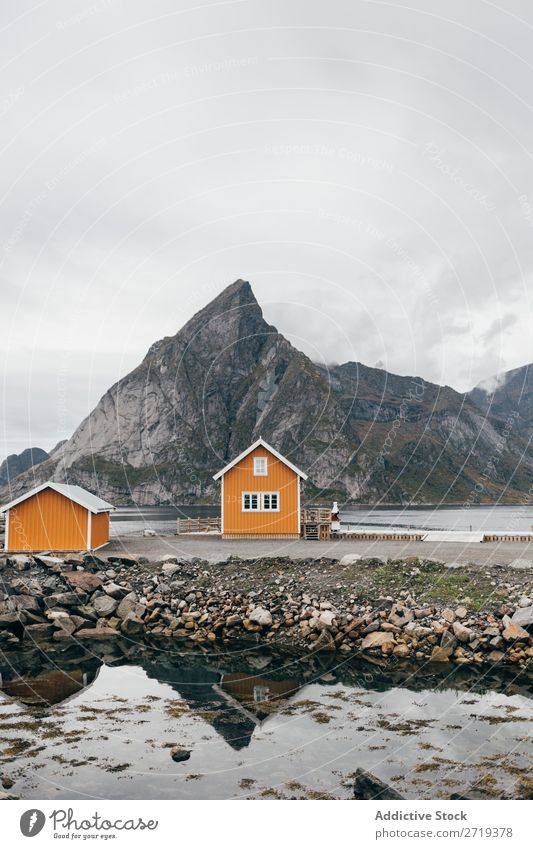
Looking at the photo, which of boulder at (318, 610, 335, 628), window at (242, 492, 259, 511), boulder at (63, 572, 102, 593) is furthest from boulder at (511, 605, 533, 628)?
window at (242, 492, 259, 511)

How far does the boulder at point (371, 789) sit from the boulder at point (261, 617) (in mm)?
12630

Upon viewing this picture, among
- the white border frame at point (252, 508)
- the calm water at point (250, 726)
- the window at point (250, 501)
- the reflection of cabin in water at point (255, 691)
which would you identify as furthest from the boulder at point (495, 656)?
the window at point (250, 501)

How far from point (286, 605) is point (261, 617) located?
1335 millimetres

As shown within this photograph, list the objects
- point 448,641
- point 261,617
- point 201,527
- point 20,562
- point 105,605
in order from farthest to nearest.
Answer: point 201,527 → point 20,562 → point 105,605 → point 261,617 → point 448,641

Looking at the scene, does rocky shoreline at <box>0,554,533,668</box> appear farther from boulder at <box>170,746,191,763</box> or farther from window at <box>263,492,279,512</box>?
window at <box>263,492,279,512</box>

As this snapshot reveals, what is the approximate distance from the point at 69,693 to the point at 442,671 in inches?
444

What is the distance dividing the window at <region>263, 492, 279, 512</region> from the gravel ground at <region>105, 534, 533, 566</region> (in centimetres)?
260

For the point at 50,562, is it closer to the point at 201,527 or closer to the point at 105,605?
the point at 105,605

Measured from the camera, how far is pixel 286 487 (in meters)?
41.0

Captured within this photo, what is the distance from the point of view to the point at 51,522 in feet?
115

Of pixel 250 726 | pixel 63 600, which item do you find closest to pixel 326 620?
pixel 250 726

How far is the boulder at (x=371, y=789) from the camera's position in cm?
1045

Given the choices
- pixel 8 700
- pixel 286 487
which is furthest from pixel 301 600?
pixel 286 487
